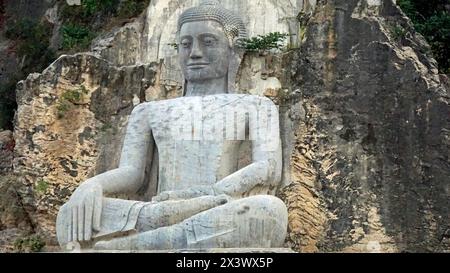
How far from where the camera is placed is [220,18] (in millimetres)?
9031

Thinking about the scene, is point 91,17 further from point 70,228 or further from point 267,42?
point 70,228

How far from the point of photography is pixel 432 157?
33.5 feet

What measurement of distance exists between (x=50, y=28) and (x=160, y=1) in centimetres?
486

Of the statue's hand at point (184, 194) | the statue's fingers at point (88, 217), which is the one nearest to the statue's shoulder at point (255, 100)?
the statue's hand at point (184, 194)

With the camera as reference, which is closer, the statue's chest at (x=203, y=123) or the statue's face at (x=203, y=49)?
the statue's chest at (x=203, y=123)

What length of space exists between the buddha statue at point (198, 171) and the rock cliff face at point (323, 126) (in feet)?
6.19

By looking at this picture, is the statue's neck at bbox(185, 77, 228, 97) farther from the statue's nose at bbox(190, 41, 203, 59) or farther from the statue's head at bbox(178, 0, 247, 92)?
the statue's nose at bbox(190, 41, 203, 59)

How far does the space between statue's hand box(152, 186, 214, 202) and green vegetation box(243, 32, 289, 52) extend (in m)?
2.80

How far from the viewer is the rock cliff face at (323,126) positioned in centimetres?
1024

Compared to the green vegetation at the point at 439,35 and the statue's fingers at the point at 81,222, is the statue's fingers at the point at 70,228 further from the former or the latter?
the green vegetation at the point at 439,35

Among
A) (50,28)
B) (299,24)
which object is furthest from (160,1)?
(50,28)

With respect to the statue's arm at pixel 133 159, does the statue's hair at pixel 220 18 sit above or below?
above

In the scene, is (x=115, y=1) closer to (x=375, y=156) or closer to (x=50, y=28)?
(x=50, y=28)

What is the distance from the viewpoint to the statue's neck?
9078 mm
